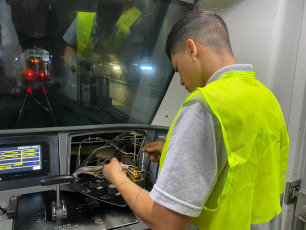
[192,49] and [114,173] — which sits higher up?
[192,49]

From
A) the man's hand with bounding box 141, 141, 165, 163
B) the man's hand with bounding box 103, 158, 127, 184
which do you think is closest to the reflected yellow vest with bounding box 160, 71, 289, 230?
the man's hand with bounding box 103, 158, 127, 184

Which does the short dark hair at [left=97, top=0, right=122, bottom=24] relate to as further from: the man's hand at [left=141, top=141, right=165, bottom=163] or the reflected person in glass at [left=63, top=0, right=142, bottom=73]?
the man's hand at [left=141, top=141, right=165, bottom=163]

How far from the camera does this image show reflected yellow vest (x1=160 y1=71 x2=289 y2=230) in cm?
65

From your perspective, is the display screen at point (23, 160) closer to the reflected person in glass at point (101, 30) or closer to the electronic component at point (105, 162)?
the electronic component at point (105, 162)

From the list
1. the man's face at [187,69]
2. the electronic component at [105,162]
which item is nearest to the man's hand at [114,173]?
the electronic component at [105,162]

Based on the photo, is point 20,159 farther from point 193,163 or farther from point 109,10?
point 109,10

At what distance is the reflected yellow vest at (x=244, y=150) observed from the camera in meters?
0.65

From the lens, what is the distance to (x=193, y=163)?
64 centimetres

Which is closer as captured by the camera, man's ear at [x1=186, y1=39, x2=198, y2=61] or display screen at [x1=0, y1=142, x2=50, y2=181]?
man's ear at [x1=186, y1=39, x2=198, y2=61]

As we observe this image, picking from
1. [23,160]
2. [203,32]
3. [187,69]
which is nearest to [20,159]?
[23,160]

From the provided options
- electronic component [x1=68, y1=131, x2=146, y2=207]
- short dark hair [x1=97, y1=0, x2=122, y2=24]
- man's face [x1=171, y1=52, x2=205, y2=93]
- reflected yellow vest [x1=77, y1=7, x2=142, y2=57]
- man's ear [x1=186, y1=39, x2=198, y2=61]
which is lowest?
electronic component [x1=68, y1=131, x2=146, y2=207]

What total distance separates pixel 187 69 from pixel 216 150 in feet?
1.10

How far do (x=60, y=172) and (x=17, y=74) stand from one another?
183 cm

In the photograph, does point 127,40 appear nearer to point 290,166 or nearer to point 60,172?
point 60,172
